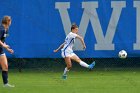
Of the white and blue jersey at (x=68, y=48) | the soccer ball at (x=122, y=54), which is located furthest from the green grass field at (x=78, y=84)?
the soccer ball at (x=122, y=54)

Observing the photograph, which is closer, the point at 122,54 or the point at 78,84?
the point at 78,84

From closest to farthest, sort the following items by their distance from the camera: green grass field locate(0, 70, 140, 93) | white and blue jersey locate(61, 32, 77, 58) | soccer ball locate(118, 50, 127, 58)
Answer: green grass field locate(0, 70, 140, 93), white and blue jersey locate(61, 32, 77, 58), soccer ball locate(118, 50, 127, 58)

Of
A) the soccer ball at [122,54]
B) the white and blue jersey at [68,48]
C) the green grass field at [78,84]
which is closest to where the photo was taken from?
the green grass field at [78,84]

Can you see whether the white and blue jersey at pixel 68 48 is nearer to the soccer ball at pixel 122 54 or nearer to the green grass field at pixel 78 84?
the green grass field at pixel 78 84

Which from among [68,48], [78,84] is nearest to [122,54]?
[68,48]

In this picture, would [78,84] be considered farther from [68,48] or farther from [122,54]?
[122,54]

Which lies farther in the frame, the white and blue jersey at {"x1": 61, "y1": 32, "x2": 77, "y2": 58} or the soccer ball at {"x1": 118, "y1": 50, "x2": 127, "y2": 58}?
the soccer ball at {"x1": 118, "y1": 50, "x2": 127, "y2": 58}

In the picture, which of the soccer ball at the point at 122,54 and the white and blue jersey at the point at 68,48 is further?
the soccer ball at the point at 122,54

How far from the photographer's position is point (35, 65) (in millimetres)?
20109

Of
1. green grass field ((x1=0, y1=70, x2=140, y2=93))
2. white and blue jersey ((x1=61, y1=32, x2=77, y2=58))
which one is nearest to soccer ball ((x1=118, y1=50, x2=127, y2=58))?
green grass field ((x1=0, y1=70, x2=140, y2=93))

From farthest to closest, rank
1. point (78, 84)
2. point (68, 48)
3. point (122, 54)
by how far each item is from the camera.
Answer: point (122, 54) → point (68, 48) → point (78, 84)

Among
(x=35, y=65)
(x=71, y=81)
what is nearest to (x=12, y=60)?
(x=35, y=65)

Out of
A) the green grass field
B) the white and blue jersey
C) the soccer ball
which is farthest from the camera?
the soccer ball

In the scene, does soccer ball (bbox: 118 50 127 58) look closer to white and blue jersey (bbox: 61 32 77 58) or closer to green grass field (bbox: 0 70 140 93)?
green grass field (bbox: 0 70 140 93)
